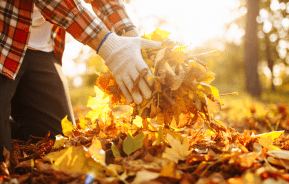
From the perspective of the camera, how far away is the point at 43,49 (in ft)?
6.33

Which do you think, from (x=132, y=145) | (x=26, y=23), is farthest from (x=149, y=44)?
(x=26, y=23)

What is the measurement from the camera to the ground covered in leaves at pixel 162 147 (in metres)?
0.77

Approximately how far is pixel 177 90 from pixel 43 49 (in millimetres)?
1517

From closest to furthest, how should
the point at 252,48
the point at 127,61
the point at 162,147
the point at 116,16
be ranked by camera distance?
the point at 162,147 → the point at 127,61 → the point at 116,16 → the point at 252,48

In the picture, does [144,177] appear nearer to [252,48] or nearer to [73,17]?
[73,17]

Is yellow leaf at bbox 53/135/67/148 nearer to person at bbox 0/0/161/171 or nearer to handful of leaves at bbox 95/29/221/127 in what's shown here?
person at bbox 0/0/161/171

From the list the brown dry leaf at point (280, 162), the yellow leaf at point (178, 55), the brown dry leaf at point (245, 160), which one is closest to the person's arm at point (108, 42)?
the yellow leaf at point (178, 55)

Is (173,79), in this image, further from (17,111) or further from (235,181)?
(17,111)

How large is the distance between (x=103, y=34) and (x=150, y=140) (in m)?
0.77

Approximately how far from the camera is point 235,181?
639 millimetres

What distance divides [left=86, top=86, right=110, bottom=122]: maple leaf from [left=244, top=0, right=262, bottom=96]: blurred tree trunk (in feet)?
26.8

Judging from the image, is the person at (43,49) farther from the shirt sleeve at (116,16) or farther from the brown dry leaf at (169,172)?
the brown dry leaf at (169,172)

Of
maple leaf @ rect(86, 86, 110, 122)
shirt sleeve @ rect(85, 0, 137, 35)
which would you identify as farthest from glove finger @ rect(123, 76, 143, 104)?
shirt sleeve @ rect(85, 0, 137, 35)

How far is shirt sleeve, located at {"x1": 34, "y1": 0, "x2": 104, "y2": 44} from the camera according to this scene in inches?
47.9
